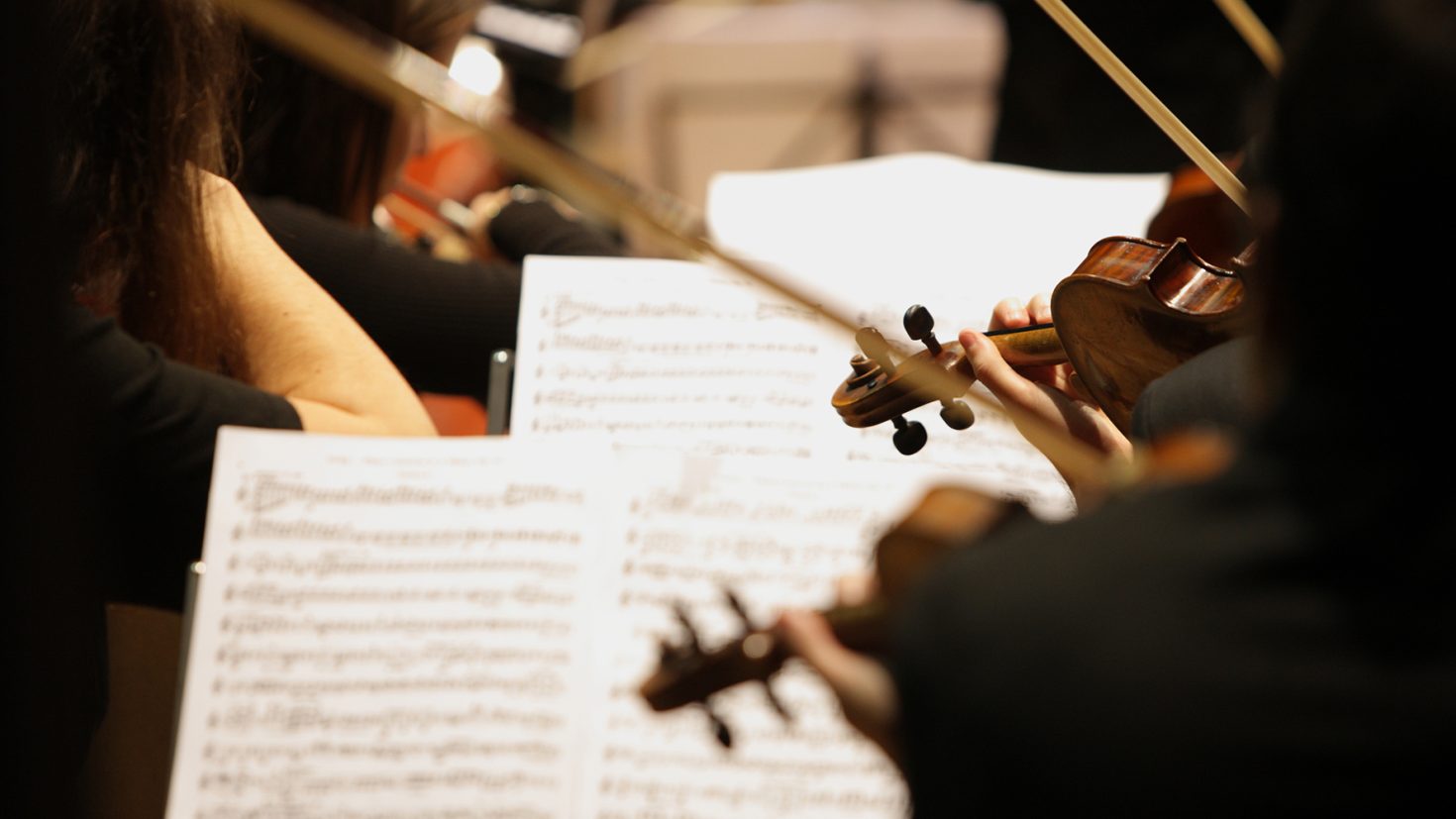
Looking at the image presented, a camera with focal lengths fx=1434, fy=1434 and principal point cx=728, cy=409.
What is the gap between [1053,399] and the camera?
120cm

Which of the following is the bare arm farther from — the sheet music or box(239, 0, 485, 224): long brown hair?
the sheet music

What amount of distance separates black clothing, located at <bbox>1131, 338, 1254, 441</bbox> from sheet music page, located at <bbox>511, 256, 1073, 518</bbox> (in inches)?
14.5

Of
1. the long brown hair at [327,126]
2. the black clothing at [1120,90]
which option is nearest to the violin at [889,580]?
the long brown hair at [327,126]

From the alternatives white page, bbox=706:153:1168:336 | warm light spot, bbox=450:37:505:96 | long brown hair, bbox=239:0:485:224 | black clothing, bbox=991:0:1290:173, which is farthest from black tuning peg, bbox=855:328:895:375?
warm light spot, bbox=450:37:505:96

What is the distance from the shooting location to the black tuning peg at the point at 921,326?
1.18 meters

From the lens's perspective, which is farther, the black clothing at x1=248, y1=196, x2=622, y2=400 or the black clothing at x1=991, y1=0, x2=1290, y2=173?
the black clothing at x1=991, y1=0, x2=1290, y2=173

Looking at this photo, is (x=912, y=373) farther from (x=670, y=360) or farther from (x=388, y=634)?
(x=388, y=634)

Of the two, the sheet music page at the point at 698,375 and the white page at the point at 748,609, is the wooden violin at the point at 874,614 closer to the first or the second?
the white page at the point at 748,609

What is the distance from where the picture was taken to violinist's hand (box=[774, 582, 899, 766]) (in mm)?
708

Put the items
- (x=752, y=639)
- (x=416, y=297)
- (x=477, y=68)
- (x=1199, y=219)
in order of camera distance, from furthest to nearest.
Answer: (x=477, y=68)
(x=416, y=297)
(x=1199, y=219)
(x=752, y=639)

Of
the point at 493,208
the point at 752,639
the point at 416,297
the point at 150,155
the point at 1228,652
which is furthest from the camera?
the point at 493,208

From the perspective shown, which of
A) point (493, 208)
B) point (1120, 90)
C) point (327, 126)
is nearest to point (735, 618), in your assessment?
point (327, 126)

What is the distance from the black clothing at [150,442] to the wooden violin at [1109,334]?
55 cm

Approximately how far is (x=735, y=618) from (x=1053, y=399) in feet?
1.07
